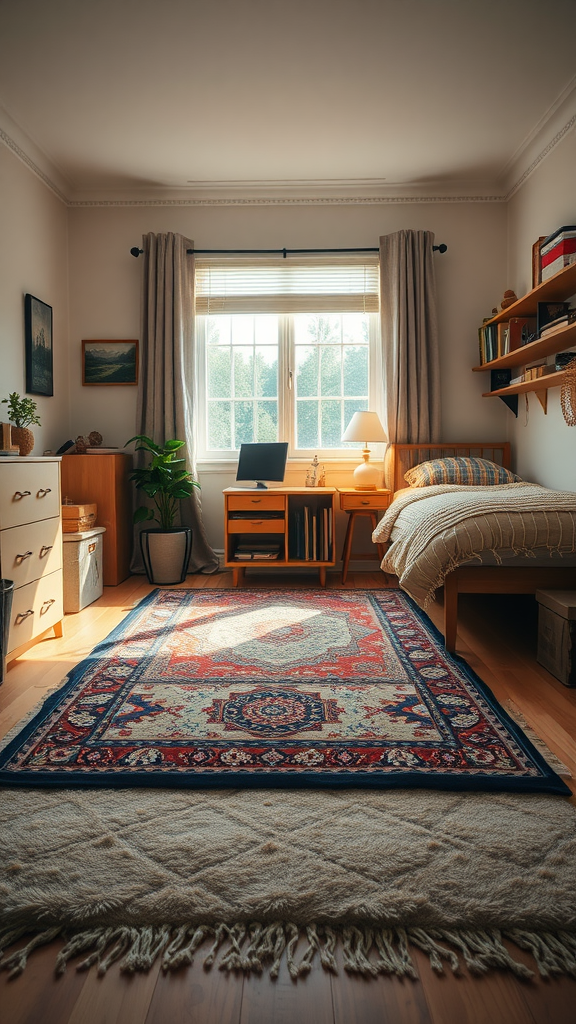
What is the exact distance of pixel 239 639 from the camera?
3.01 meters

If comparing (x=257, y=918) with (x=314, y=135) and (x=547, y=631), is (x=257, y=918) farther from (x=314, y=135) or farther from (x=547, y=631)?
(x=314, y=135)

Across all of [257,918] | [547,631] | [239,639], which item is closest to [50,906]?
[257,918]

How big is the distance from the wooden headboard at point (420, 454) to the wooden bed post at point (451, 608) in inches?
76.4

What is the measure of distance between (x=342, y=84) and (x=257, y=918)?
12.3ft

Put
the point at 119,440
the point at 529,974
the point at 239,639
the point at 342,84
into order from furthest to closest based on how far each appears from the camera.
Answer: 1. the point at 119,440
2. the point at 342,84
3. the point at 239,639
4. the point at 529,974

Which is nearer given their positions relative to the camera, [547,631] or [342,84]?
[547,631]

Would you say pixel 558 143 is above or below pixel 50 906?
above

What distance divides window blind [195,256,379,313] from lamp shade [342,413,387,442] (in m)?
0.94

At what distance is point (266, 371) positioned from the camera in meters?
4.89

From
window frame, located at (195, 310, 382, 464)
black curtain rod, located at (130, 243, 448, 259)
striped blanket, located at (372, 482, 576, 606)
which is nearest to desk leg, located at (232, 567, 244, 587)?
window frame, located at (195, 310, 382, 464)

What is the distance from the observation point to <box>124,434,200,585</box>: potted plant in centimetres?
438

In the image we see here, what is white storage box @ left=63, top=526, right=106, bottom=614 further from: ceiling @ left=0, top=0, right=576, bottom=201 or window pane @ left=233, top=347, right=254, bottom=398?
ceiling @ left=0, top=0, right=576, bottom=201

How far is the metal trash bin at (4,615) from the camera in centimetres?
240

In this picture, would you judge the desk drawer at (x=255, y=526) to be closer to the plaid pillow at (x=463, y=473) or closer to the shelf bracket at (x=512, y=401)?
the plaid pillow at (x=463, y=473)
